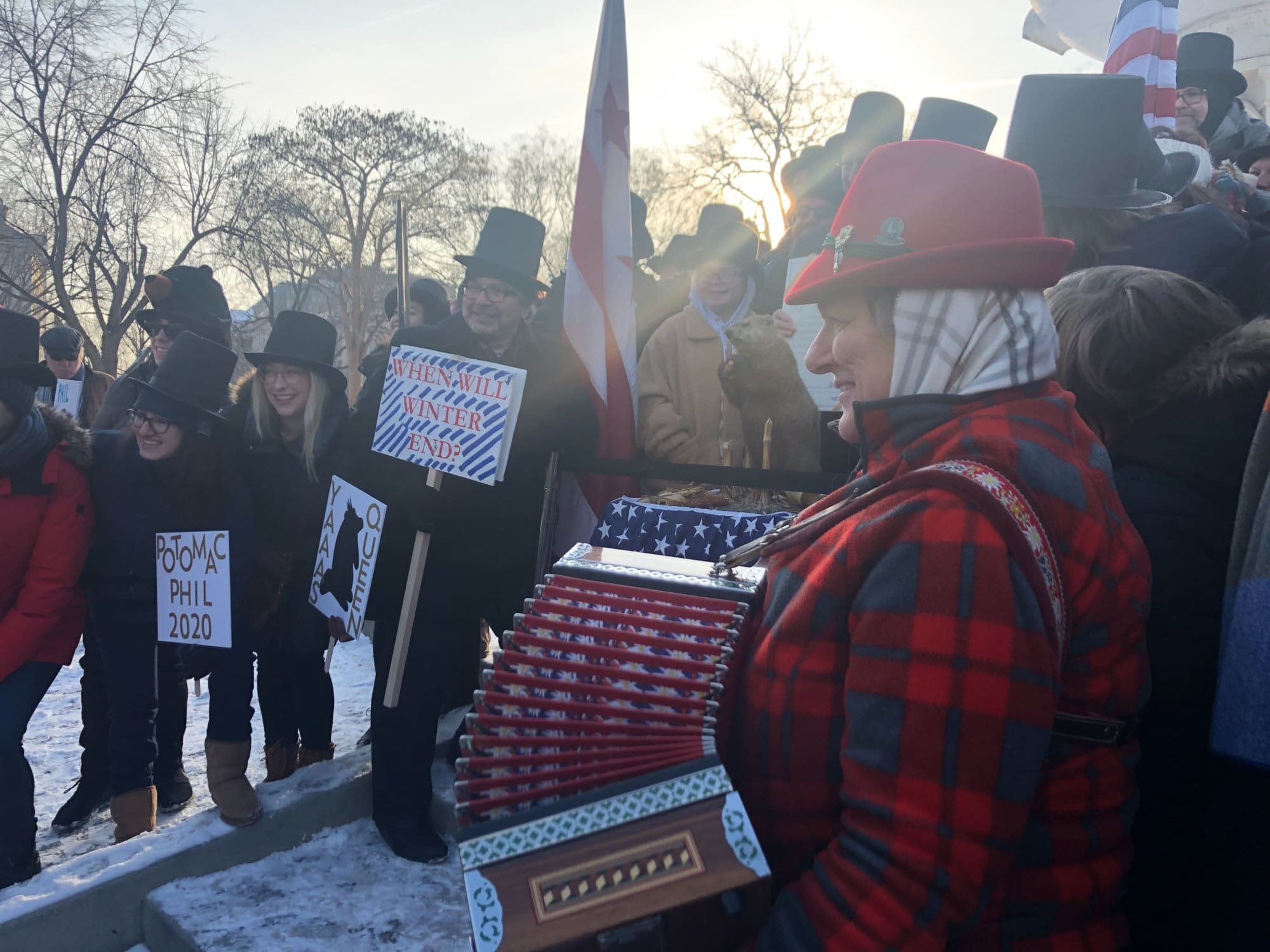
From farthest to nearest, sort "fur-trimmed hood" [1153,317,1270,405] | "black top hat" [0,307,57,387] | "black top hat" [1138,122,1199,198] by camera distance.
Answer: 1. "black top hat" [0,307,57,387]
2. "black top hat" [1138,122,1199,198]
3. "fur-trimmed hood" [1153,317,1270,405]

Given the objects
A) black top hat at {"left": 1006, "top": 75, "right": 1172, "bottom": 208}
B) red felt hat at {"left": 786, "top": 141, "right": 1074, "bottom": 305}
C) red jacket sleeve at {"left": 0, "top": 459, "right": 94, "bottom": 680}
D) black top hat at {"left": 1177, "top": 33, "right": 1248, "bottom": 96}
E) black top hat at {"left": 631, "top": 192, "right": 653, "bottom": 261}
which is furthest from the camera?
black top hat at {"left": 631, "top": 192, "right": 653, "bottom": 261}

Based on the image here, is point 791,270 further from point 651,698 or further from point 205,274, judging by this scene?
point 205,274

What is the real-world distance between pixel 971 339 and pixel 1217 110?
6.11 m

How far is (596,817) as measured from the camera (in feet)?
4.00

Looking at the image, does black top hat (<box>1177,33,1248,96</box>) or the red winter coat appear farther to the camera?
black top hat (<box>1177,33,1248,96</box>)

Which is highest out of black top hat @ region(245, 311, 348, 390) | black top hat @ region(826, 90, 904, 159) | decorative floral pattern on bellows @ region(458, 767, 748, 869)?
black top hat @ region(826, 90, 904, 159)

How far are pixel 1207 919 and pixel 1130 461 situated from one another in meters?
0.82

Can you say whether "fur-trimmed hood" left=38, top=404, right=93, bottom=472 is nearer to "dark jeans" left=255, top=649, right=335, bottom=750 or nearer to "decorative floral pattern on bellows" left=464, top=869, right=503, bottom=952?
"dark jeans" left=255, top=649, right=335, bottom=750

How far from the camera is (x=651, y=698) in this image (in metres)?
1.36

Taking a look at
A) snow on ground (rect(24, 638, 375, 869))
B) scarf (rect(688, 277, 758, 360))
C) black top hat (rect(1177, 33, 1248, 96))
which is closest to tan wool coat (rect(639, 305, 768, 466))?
scarf (rect(688, 277, 758, 360))

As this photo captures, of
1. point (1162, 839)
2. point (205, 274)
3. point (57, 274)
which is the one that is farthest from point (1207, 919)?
point (57, 274)

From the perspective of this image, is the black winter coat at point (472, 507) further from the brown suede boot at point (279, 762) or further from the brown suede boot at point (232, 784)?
the brown suede boot at point (279, 762)

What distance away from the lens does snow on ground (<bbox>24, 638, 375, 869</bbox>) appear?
4.13 meters

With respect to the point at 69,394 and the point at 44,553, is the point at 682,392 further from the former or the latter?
the point at 69,394
